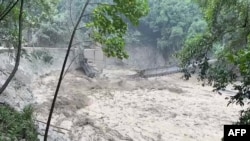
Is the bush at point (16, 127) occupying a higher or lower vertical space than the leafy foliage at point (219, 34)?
lower

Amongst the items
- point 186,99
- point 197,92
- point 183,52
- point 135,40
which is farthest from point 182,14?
point 183,52

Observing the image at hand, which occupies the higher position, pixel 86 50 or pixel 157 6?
pixel 157 6

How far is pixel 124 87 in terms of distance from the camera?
19.8 metres

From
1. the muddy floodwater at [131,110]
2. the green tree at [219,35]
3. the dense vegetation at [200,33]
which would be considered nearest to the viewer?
the dense vegetation at [200,33]

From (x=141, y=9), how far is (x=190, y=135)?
7.19 metres

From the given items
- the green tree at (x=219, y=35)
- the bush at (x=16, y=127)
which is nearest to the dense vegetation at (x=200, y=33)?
the green tree at (x=219, y=35)

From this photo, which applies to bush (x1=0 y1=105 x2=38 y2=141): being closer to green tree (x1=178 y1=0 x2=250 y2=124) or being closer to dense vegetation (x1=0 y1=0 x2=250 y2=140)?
dense vegetation (x1=0 y1=0 x2=250 y2=140)

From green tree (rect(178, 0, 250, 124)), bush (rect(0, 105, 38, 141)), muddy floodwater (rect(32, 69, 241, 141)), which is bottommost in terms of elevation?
muddy floodwater (rect(32, 69, 241, 141))

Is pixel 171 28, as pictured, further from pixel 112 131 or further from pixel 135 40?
pixel 112 131

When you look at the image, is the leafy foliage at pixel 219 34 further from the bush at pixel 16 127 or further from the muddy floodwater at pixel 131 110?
the muddy floodwater at pixel 131 110

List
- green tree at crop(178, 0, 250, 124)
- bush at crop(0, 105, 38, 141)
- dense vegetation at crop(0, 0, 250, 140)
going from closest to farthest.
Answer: dense vegetation at crop(0, 0, 250, 140), green tree at crop(178, 0, 250, 124), bush at crop(0, 105, 38, 141)

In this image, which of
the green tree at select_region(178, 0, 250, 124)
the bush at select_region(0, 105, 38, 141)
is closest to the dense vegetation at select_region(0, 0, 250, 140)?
the green tree at select_region(178, 0, 250, 124)

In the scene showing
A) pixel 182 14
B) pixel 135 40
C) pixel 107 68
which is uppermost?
pixel 182 14

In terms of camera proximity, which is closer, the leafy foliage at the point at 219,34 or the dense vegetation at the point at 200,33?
the dense vegetation at the point at 200,33
